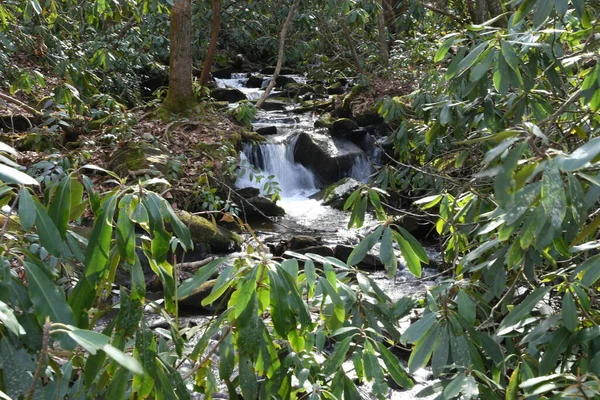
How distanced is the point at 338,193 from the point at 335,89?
5.86 meters

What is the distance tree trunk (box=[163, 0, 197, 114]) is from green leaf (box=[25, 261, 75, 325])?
8407mm

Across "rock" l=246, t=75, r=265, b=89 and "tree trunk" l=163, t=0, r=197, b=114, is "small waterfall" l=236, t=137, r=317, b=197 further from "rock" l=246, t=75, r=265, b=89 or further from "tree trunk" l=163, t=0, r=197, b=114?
"rock" l=246, t=75, r=265, b=89

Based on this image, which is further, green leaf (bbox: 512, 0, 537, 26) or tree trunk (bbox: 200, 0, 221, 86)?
tree trunk (bbox: 200, 0, 221, 86)

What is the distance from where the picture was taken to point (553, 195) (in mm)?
1257

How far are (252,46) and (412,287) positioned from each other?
44.1ft

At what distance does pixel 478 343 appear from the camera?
5.72 feet

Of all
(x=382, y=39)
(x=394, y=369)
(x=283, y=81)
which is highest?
(x=382, y=39)

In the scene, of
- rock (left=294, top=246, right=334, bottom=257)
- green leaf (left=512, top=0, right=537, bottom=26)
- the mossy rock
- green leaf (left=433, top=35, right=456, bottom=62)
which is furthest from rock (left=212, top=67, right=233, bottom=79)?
green leaf (left=512, top=0, right=537, bottom=26)

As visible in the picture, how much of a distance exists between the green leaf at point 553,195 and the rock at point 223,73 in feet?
53.8

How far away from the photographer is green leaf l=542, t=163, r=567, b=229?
126cm

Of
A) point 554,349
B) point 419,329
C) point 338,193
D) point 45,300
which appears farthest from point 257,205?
point 45,300

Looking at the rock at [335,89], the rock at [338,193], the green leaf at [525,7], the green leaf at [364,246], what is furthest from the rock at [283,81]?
the green leaf at [364,246]

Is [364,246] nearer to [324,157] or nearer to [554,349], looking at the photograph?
[554,349]

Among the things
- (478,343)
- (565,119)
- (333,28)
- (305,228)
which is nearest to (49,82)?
(305,228)
